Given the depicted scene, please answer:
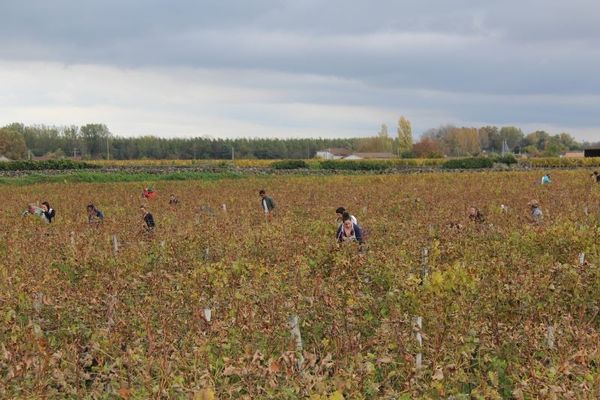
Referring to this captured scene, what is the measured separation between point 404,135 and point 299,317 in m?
133

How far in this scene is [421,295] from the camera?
7512 mm

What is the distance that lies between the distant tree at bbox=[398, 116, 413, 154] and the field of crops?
407 feet

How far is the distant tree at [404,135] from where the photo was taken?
445 feet

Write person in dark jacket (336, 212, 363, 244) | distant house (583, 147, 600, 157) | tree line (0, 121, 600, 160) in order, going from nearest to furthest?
person in dark jacket (336, 212, 363, 244), distant house (583, 147, 600, 157), tree line (0, 121, 600, 160)

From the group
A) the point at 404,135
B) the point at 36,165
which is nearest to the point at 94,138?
the point at 404,135

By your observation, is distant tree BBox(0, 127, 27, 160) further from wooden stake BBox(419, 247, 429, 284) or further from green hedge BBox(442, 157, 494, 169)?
wooden stake BBox(419, 247, 429, 284)

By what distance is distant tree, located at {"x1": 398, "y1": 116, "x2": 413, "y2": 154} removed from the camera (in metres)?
136

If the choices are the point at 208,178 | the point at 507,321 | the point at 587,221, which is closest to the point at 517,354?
the point at 507,321

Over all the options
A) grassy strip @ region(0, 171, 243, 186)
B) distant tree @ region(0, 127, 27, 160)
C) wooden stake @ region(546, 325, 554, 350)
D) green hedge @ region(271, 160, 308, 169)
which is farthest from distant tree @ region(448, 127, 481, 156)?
wooden stake @ region(546, 325, 554, 350)

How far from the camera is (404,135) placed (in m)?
136

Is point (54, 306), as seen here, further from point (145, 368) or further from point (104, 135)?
point (104, 135)

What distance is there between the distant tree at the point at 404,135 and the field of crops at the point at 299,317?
407 feet

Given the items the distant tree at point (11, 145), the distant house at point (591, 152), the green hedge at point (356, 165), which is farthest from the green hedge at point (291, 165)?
the distant tree at point (11, 145)

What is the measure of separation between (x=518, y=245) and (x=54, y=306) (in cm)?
846
